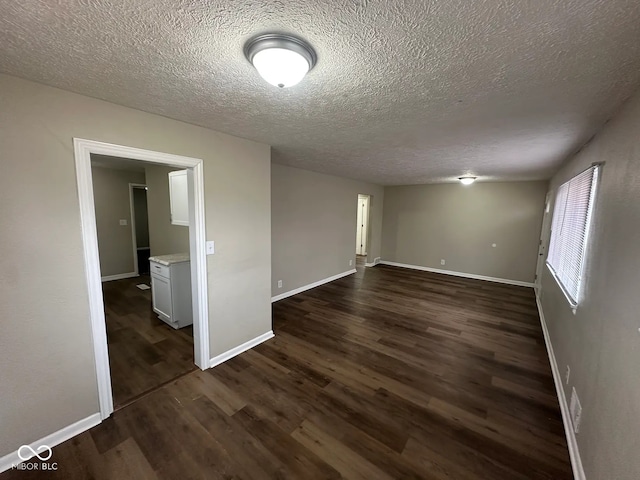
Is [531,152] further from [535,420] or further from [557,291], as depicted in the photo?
[535,420]

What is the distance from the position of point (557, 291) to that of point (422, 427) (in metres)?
2.36

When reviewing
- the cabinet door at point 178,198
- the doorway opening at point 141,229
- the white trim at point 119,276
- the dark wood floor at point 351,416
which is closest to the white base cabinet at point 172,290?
the cabinet door at point 178,198

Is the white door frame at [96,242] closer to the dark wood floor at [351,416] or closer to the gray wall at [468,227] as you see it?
the dark wood floor at [351,416]

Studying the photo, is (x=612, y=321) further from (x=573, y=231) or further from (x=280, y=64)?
(x=280, y=64)

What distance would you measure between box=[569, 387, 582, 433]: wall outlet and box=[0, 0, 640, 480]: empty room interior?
0.03m

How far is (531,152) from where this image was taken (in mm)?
2826

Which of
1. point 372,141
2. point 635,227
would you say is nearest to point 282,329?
point 372,141

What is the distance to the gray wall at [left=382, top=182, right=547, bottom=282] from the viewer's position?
213 inches

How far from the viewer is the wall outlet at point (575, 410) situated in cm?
167

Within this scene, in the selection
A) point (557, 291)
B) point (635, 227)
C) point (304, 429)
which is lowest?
point (304, 429)

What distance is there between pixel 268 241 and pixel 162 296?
5.53 ft

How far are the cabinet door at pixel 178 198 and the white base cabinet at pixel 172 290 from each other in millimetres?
729

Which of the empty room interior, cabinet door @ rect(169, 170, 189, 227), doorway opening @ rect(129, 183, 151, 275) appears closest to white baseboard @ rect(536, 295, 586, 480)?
the empty room interior

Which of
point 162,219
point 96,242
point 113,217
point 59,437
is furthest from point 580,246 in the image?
point 113,217
